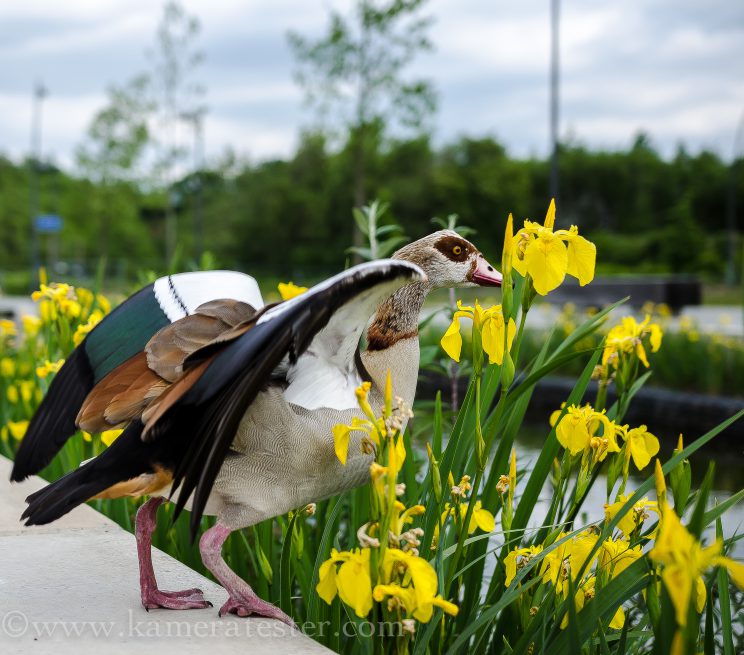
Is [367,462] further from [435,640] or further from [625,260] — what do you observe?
[625,260]

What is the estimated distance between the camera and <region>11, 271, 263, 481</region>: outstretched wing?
2127 millimetres

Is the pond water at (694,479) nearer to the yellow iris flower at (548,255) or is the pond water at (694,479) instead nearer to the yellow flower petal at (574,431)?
the yellow flower petal at (574,431)

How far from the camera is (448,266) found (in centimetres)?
200

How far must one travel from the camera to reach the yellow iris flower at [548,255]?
1648 millimetres

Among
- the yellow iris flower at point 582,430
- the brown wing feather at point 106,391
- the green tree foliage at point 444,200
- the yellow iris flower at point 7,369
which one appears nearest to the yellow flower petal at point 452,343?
the yellow iris flower at point 582,430

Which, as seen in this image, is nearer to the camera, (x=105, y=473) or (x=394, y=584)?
(x=394, y=584)

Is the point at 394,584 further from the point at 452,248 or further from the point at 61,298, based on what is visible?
the point at 61,298

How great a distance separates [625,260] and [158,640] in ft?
107

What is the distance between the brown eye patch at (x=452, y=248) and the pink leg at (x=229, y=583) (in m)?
0.75

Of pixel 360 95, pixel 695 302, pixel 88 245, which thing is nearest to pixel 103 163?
pixel 360 95

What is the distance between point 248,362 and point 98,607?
77 centimetres

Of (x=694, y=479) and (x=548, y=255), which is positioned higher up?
(x=548, y=255)

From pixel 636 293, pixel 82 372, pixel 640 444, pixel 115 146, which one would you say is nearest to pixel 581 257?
pixel 640 444

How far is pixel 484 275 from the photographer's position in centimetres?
201
